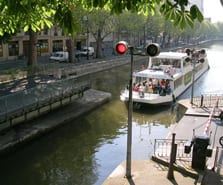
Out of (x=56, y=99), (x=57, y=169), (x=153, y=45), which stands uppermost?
(x=153, y=45)

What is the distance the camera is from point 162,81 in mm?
31406

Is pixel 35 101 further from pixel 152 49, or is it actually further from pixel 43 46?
pixel 43 46

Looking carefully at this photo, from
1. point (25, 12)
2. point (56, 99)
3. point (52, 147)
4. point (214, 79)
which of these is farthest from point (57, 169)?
point (214, 79)

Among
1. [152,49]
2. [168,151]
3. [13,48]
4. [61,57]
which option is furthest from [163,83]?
[13,48]

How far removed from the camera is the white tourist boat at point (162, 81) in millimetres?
29266

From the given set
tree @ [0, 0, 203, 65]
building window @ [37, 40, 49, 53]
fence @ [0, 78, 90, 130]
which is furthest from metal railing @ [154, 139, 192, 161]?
building window @ [37, 40, 49, 53]

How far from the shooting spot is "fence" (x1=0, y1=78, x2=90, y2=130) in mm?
19531

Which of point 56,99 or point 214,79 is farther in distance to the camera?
point 214,79

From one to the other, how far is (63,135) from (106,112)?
20.3ft

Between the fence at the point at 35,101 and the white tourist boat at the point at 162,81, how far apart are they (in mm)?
4640

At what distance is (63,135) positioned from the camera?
21.6 meters

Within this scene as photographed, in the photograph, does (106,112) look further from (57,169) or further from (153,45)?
(153,45)

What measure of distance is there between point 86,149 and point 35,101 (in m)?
4.55

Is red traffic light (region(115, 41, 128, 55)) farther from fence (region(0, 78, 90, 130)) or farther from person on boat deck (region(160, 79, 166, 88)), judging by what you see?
person on boat deck (region(160, 79, 166, 88))
